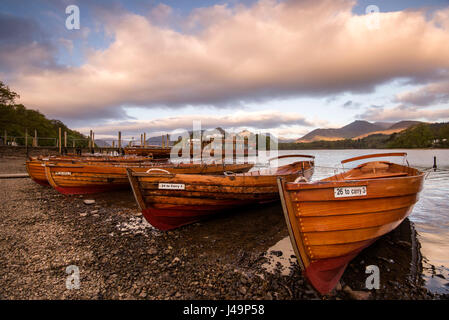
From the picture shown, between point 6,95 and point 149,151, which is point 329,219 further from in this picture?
point 6,95

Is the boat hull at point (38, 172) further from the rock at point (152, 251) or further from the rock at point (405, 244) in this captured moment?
the rock at point (405, 244)

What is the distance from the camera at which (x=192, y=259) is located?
13.5 ft

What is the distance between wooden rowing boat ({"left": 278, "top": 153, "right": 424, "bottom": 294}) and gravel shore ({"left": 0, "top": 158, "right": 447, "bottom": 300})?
1.20ft

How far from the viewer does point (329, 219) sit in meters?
→ 3.20

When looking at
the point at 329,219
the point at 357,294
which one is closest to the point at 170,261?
the point at 329,219

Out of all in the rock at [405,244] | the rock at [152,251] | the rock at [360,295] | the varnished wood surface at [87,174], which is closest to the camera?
the rock at [360,295]

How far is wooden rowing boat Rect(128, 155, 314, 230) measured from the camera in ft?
17.1

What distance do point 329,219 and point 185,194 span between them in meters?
3.43

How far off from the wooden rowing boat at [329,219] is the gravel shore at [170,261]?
14.4 inches

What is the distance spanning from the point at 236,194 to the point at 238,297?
9.98ft

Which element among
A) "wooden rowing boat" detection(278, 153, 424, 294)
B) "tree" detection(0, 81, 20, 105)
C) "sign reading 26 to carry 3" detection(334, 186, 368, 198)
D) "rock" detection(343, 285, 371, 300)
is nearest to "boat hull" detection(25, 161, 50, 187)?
"wooden rowing boat" detection(278, 153, 424, 294)

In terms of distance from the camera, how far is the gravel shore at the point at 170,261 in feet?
10.4

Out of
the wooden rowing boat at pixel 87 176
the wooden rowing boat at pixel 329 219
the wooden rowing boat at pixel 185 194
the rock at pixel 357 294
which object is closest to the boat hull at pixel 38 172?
the wooden rowing boat at pixel 87 176
